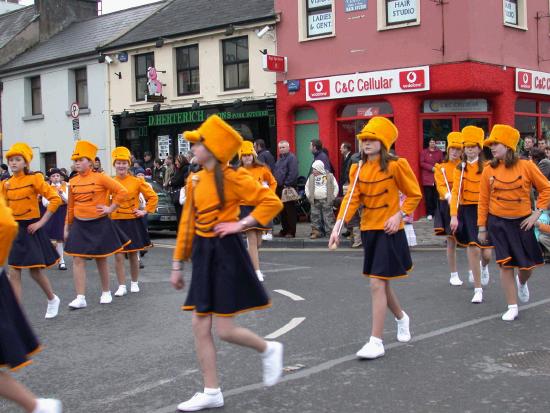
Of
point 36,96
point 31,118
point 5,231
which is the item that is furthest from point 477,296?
point 36,96

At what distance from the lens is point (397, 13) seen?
2023 cm

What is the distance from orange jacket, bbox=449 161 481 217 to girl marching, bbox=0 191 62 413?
19.1 ft

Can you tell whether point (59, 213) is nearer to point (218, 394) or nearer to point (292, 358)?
point (292, 358)

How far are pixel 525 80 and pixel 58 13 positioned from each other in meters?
20.7

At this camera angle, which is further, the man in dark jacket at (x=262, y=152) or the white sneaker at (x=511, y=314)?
the man in dark jacket at (x=262, y=152)

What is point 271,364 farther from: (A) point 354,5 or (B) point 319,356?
(A) point 354,5

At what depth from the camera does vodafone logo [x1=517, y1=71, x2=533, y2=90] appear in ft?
68.6

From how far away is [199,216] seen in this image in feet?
17.3

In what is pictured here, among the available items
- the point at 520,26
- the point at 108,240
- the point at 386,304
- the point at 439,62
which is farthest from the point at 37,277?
the point at 520,26

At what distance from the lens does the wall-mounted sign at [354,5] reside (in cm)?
2066

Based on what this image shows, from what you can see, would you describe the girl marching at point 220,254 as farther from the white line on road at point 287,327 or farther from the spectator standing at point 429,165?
the spectator standing at point 429,165

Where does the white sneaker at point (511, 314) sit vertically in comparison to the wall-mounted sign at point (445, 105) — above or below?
below

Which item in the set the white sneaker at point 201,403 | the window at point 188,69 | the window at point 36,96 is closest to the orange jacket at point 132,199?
the white sneaker at point 201,403

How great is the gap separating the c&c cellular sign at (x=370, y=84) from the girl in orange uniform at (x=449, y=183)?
387 inches
